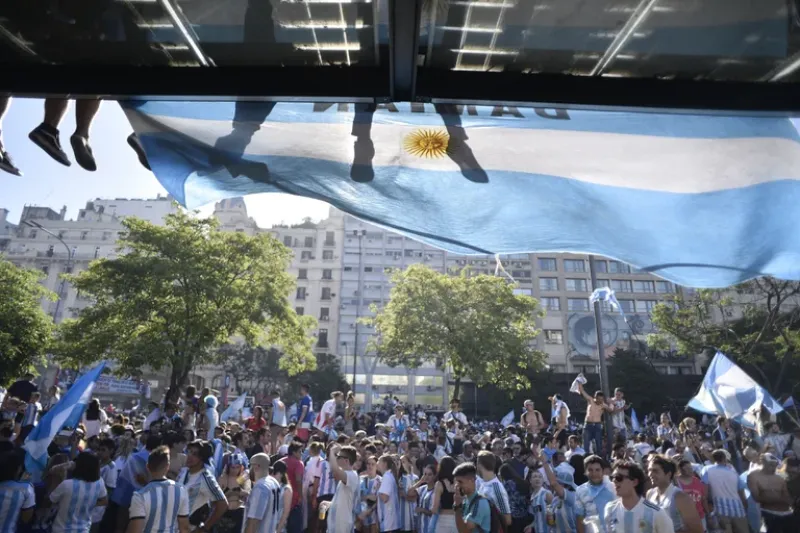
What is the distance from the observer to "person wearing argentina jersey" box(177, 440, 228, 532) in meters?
6.44

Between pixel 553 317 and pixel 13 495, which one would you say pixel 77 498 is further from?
pixel 553 317

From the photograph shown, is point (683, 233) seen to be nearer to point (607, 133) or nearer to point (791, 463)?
point (607, 133)


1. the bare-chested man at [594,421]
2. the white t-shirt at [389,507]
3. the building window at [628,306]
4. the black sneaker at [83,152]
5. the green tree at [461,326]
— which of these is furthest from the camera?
the building window at [628,306]

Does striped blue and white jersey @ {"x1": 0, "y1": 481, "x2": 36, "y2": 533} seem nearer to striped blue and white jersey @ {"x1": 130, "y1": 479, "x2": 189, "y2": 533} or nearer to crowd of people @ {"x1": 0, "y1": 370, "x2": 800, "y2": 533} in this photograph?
crowd of people @ {"x1": 0, "y1": 370, "x2": 800, "y2": 533}

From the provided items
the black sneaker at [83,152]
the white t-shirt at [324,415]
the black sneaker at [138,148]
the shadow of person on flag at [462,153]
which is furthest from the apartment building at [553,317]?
the black sneaker at [83,152]

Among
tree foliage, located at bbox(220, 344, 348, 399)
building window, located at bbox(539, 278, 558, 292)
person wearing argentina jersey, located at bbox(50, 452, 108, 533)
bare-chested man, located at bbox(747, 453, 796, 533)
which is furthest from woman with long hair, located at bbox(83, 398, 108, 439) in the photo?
building window, located at bbox(539, 278, 558, 292)

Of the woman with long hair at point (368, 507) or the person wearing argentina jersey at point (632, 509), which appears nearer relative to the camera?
the person wearing argentina jersey at point (632, 509)

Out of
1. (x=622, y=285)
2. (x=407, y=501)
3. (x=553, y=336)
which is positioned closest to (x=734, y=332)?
(x=407, y=501)

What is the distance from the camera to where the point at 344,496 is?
7.64 m

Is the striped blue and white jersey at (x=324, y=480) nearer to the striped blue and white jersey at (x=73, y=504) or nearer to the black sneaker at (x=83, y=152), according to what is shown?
the striped blue and white jersey at (x=73, y=504)

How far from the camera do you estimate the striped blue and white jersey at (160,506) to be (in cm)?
514

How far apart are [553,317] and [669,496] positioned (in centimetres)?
6492

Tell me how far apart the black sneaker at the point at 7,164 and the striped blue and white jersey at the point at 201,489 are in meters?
4.88

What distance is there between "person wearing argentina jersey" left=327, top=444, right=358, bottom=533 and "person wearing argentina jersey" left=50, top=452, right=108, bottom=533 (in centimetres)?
319
